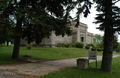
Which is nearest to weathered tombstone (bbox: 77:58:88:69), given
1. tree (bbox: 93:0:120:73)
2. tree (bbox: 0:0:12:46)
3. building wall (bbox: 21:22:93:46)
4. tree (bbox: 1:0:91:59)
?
tree (bbox: 93:0:120:73)

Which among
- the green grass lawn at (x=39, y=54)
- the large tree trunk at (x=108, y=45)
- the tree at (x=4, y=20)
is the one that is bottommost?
the green grass lawn at (x=39, y=54)

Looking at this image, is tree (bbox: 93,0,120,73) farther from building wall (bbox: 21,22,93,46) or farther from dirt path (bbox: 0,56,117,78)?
building wall (bbox: 21,22,93,46)

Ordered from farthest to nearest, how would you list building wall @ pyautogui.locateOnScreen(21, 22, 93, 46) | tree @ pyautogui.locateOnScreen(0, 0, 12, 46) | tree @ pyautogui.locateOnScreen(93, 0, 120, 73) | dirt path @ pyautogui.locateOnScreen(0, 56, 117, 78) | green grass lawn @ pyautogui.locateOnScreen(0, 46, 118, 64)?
building wall @ pyautogui.locateOnScreen(21, 22, 93, 46) < green grass lawn @ pyautogui.locateOnScreen(0, 46, 118, 64) < tree @ pyautogui.locateOnScreen(0, 0, 12, 46) < tree @ pyautogui.locateOnScreen(93, 0, 120, 73) < dirt path @ pyautogui.locateOnScreen(0, 56, 117, 78)

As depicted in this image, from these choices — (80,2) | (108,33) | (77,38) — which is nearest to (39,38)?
(80,2)

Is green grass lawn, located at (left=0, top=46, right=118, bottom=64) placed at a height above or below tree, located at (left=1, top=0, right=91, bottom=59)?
below

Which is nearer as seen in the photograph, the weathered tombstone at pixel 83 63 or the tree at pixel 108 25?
the tree at pixel 108 25

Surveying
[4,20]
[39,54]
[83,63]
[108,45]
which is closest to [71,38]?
[39,54]

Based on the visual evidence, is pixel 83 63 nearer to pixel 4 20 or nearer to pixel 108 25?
pixel 108 25

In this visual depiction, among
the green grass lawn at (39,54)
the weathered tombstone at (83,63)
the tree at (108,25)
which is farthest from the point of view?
the green grass lawn at (39,54)

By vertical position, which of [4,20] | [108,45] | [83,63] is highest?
[4,20]

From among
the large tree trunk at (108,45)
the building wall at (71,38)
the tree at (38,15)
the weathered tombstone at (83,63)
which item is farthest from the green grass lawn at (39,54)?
the building wall at (71,38)

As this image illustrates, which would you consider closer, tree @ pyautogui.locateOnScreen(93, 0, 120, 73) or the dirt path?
the dirt path

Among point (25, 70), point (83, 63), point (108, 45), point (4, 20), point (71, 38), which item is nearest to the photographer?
point (25, 70)

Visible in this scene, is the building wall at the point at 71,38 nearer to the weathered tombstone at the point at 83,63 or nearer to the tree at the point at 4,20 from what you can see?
the tree at the point at 4,20
